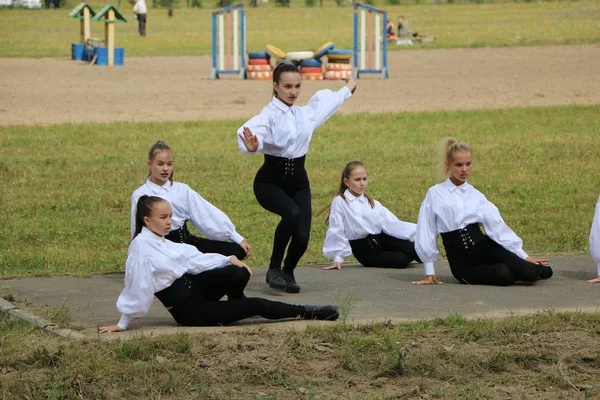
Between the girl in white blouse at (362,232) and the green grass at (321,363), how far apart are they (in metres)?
2.76

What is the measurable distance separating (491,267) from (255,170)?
24.3 feet

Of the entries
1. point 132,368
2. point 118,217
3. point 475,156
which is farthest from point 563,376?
point 475,156

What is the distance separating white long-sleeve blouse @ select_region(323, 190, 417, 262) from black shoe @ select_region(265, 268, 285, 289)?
1142 millimetres

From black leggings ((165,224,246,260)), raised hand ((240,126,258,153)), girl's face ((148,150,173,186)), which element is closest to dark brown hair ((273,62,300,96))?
raised hand ((240,126,258,153))

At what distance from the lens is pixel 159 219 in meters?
7.29

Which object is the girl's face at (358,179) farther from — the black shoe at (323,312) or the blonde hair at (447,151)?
the black shoe at (323,312)

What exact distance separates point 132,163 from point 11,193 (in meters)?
2.57

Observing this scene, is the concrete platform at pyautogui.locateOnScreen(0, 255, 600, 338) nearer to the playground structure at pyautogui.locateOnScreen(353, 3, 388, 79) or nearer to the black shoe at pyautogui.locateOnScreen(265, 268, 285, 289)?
the black shoe at pyautogui.locateOnScreen(265, 268, 285, 289)

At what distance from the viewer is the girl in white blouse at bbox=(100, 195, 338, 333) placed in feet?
23.5

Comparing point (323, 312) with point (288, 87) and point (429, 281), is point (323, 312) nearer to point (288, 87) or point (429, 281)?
point (429, 281)

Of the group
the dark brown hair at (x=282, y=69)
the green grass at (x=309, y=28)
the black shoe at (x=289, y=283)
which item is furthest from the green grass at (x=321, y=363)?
the green grass at (x=309, y=28)

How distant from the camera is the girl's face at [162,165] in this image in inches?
342

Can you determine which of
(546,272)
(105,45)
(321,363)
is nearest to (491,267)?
(546,272)

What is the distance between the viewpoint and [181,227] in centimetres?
883
